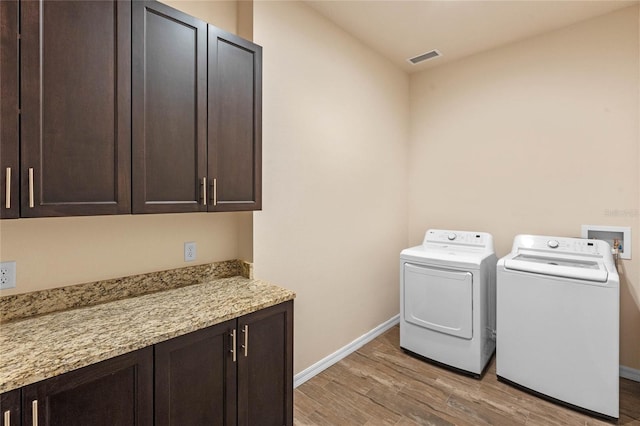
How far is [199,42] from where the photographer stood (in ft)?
5.27

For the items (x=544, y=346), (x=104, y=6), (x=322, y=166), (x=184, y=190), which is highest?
(x=104, y=6)

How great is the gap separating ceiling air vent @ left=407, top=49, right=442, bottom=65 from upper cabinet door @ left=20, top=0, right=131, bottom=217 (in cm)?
269

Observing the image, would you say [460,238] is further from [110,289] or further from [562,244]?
[110,289]

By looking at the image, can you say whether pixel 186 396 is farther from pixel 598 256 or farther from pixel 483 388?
pixel 598 256

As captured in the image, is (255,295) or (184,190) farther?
(255,295)

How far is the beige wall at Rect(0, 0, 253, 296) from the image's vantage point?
1.41m

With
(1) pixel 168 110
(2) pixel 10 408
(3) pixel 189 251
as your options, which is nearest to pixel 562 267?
(3) pixel 189 251

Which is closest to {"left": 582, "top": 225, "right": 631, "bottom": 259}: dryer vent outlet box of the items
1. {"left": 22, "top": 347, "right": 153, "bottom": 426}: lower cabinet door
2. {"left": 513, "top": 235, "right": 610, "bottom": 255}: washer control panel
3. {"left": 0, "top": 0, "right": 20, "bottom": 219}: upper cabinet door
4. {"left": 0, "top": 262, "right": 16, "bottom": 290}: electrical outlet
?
{"left": 513, "top": 235, "right": 610, "bottom": 255}: washer control panel

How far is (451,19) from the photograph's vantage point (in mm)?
2566

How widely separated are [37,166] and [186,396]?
41.9 inches

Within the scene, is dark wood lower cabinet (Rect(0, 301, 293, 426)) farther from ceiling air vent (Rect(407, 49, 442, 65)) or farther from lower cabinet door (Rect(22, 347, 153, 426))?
ceiling air vent (Rect(407, 49, 442, 65))

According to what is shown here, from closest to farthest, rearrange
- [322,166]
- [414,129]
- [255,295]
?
[255,295] → [322,166] → [414,129]

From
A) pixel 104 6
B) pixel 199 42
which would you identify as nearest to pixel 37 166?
pixel 104 6

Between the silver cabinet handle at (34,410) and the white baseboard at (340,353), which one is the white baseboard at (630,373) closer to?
the white baseboard at (340,353)
